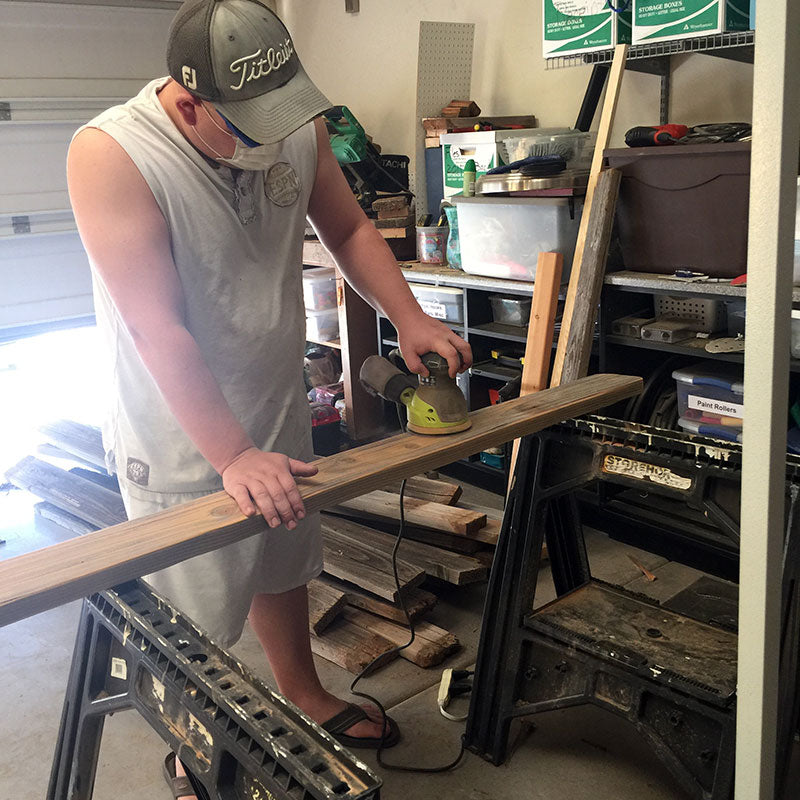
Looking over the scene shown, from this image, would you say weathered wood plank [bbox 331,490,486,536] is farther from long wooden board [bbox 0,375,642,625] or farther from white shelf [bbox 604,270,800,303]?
long wooden board [bbox 0,375,642,625]

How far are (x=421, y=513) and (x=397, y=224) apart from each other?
4.96 ft

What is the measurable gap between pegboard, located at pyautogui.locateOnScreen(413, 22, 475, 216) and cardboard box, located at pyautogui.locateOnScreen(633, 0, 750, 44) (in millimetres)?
1327

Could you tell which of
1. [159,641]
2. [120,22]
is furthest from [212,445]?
[120,22]

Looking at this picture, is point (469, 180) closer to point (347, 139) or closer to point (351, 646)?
point (347, 139)

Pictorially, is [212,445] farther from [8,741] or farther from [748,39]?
[748,39]

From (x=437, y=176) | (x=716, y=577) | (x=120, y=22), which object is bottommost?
(x=716, y=577)

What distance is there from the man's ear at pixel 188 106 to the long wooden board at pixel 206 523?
0.65m

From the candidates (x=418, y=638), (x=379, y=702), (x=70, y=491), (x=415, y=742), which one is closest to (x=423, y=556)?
(x=418, y=638)

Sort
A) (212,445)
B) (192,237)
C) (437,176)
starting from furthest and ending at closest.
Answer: (437,176)
(192,237)
(212,445)

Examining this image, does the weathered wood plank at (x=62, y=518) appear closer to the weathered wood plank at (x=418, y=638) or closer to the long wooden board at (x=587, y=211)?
the weathered wood plank at (x=418, y=638)

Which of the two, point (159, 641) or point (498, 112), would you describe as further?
point (498, 112)

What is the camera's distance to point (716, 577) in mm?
2949

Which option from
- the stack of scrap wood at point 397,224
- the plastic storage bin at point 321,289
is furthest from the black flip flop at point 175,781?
the plastic storage bin at point 321,289

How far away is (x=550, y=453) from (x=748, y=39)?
1520 mm
